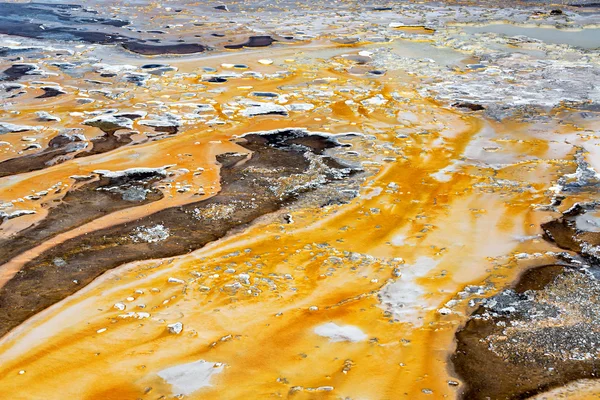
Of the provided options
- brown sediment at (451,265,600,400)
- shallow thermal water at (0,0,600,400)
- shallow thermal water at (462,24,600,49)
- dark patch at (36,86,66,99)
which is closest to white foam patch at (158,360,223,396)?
shallow thermal water at (0,0,600,400)

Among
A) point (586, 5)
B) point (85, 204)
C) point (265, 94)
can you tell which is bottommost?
point (85, 204)

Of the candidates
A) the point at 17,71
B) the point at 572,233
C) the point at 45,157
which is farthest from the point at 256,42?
the point at 572,233

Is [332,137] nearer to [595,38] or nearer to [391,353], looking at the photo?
[391,353]

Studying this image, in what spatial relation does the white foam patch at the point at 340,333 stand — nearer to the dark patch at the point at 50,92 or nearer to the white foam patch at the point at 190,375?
the white foam patch at the point at 190,375

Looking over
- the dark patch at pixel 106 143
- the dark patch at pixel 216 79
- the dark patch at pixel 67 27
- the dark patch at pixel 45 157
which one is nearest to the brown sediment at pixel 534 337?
the dark patch at pixel 106 143

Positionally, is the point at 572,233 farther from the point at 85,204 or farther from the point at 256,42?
the point at 256,42

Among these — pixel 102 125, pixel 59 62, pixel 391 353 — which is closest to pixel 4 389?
pixel 391 353

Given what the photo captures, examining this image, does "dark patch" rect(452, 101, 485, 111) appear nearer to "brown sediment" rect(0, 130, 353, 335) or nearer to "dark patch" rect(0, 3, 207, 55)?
"brown sediment" rect(0, 130, 353, 335)
